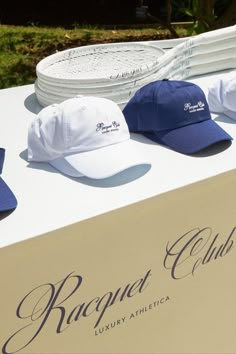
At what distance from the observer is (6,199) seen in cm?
87

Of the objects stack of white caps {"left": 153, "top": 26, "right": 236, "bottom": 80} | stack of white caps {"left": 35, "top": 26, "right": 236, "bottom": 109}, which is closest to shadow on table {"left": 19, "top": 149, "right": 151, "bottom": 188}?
stack of white caps {"left": 35, "top": 26, "right": 236, "bottom": 109}

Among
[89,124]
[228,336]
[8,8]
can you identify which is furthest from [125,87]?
[8,8]

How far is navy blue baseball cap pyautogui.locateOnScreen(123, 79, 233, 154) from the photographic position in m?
1.07

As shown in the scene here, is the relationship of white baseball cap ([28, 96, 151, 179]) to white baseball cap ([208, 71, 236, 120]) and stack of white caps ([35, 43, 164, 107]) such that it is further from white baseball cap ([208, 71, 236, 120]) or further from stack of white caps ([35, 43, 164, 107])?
white baseball cap ([208, 71, 236, 120])

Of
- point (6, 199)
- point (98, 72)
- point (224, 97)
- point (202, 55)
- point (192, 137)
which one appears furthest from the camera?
point (202, 55)

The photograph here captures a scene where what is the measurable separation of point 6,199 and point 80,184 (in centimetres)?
15

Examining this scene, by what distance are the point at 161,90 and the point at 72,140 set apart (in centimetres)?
25

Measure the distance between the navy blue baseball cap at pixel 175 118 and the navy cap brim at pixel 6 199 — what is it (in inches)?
13.9

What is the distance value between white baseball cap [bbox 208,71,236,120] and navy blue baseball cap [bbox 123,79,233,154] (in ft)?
0.40

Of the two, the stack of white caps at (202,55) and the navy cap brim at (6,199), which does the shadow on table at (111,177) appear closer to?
the navy cap brim at (6,199)

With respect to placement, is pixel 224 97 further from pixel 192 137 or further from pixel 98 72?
pixel 98 72

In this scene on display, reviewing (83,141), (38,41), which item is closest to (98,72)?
(83,141)

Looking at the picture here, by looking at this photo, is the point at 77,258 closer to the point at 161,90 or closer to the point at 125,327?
the point at 125,327

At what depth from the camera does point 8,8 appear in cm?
564
